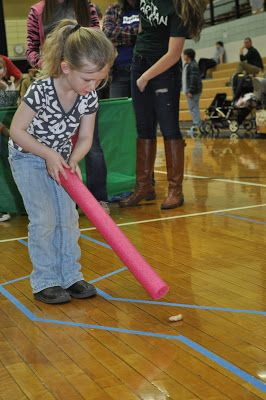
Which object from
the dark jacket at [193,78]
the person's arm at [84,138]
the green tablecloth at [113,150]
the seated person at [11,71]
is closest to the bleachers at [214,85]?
the dark jacket at [193,78]

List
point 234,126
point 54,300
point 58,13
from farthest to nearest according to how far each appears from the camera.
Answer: point 234,126
point 58,13
point 54,300

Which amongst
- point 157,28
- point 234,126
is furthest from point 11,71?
point 234,126

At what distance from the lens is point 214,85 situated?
14.9 m

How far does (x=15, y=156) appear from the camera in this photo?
2486 mm

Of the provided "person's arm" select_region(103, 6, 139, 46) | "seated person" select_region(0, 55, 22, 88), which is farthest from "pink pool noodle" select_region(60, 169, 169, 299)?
"seated person" select_region(0, 55, 22, 88)

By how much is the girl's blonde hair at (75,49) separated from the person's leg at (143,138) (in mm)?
1773

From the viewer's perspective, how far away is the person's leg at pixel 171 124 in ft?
13.2

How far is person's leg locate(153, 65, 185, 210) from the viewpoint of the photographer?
4.01 m

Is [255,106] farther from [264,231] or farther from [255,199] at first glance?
[264,231]

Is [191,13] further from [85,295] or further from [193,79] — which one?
[193,79]

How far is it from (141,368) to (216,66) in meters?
14.7

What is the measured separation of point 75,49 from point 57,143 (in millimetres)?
384

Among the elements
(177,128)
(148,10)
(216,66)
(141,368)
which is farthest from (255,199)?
(216,66)

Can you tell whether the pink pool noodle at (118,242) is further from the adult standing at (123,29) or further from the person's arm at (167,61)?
the adult standing at (123,29)
